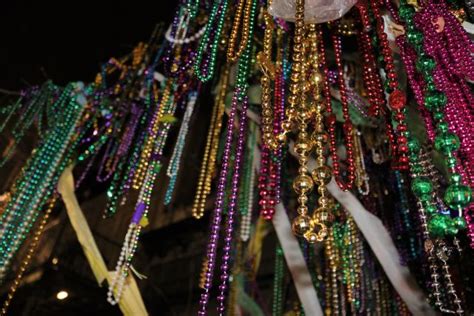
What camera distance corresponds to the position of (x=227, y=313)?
303 cm

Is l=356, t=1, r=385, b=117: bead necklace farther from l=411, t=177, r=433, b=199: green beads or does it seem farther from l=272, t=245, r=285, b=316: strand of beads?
l=272, t=245, r=285, b=316: strand of beads

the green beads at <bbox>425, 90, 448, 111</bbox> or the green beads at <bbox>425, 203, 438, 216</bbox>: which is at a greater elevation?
the green beads at <bbox>425, 90, 448, 111</bbox>

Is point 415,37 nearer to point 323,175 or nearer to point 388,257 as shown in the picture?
point 323,175

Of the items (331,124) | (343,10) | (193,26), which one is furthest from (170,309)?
(343,10)

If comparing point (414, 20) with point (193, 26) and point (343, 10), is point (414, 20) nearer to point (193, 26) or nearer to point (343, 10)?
point (343, 10)

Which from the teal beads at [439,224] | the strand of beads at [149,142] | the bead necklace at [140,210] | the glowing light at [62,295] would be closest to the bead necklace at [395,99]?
the teal beads at [439,224]

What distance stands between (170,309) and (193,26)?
11.0ft

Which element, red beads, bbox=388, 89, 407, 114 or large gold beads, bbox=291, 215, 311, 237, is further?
red beads, bbox=388, 89, 407, 114

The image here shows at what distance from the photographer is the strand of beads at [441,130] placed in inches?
35.5

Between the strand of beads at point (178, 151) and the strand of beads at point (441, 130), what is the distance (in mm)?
1498

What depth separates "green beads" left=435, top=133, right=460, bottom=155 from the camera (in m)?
1.02

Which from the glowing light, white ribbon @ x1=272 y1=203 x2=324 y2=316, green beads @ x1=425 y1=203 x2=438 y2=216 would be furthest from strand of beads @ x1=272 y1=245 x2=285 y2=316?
the glowing light

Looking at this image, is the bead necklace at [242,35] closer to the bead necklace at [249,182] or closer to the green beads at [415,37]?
the green beads at [415,37]

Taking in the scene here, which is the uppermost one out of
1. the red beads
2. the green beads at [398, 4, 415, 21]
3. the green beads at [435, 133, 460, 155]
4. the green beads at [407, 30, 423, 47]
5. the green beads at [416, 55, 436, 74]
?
the green beads at [398, 4, 415, 21]
